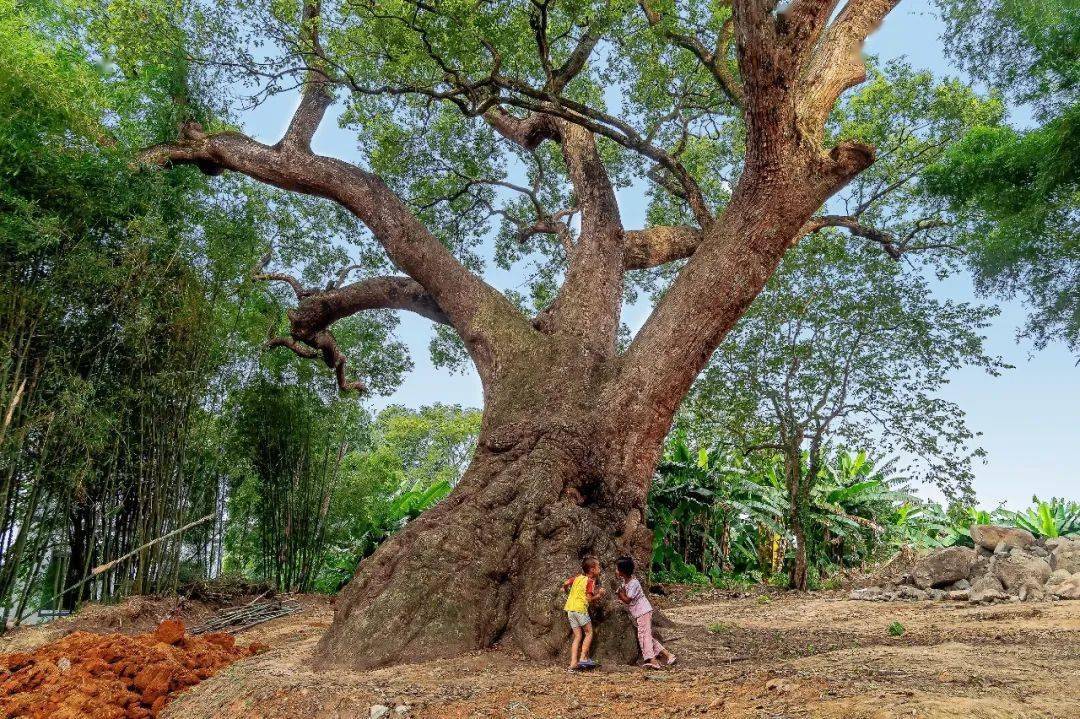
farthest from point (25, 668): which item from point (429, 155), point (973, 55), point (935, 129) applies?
point (935, 129)

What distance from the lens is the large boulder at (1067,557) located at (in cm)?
781

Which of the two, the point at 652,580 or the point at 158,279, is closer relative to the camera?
the point at 158,279

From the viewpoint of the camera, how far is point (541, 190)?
10945 millimetres

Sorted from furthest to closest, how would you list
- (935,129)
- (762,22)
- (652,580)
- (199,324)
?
(652,580), (935,129), (199,324), (762,22)

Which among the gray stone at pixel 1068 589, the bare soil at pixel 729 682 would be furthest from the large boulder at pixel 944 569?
the bare soil at pixel 729 682

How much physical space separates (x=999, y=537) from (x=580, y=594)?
7794 millimetres

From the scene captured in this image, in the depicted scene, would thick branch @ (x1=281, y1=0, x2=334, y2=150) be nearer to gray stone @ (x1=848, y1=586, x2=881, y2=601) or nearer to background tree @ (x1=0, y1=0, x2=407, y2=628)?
background tree @ (x1=0, y1=0, x2=407, y2=628)

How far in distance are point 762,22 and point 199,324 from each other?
6.41 meters

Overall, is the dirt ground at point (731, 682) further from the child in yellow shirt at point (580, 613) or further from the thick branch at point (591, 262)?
the thick branch at point (591, 262)

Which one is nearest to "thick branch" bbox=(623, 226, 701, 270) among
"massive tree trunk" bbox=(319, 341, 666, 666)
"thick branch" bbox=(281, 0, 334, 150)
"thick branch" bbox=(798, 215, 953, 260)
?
"thick branch" bbox=(798, 215, 953, 260)

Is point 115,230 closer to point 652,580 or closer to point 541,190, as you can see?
point 541,190

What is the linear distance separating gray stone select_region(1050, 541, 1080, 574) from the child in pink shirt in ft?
21.7

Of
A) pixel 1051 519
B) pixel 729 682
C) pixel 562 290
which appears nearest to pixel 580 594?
pixel 729 682

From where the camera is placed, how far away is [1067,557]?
26.0 ft
